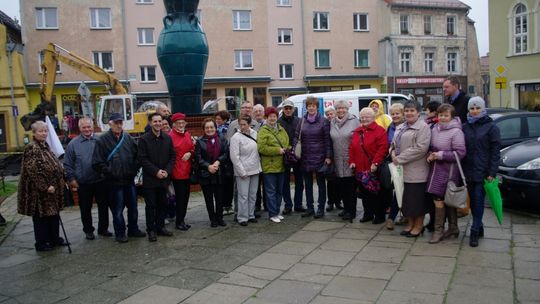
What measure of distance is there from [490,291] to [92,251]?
4.79m

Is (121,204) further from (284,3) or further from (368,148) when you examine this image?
(284,3)

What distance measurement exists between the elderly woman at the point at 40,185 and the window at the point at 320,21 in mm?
33850

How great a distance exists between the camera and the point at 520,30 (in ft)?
88.5

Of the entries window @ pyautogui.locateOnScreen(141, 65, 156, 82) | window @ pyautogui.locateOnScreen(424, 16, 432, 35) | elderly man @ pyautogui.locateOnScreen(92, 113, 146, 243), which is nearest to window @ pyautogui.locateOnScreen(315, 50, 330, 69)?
window @ pyautogui.locateOnScreen(424, 16, 432, 35)

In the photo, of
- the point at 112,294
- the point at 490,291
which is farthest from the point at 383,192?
Result: the point at 112,294

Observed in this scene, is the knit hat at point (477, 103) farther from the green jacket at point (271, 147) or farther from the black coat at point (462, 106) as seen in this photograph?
the green jacket at point (271, 147)

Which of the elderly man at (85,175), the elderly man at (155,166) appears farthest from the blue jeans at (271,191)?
the elderly man at (85,175)

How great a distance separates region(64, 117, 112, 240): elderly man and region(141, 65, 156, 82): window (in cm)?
2829

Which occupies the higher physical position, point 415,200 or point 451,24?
point 451,24

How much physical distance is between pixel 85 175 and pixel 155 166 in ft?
3.41

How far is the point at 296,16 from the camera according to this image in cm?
3809

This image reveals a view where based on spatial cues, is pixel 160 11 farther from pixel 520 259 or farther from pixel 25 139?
pixel 520 259

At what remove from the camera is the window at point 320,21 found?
3862 centimetres

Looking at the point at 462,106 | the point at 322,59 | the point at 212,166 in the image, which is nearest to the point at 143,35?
the point at 322,59
